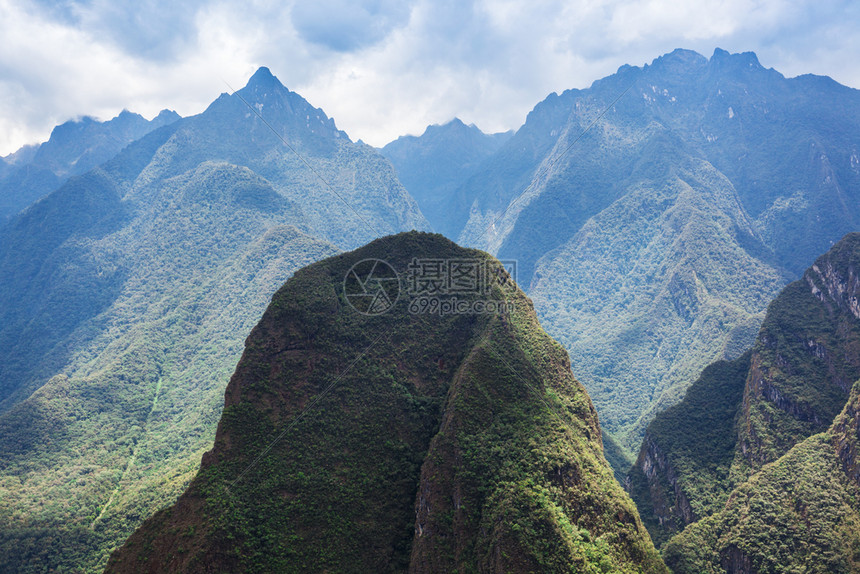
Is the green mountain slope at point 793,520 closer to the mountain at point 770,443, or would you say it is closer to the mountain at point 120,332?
the mountain at point 770,443

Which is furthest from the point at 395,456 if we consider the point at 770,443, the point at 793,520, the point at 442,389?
the point at 770,443

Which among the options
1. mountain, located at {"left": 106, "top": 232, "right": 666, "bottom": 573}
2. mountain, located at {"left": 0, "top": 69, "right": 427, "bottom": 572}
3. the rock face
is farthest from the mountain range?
mountain, located at {"left": 0, "top": 69, "right": 427, "bottom": 572}

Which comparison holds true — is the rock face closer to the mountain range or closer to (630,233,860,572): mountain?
(630,233,860,572): mountain

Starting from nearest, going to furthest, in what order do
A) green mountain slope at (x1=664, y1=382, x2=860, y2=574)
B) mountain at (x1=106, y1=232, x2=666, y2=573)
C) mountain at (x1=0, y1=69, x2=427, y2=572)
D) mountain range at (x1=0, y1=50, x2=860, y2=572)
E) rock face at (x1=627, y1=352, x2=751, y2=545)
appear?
mountain at (x1=106, y1=232, x2=666, y2=573) → mountain range at (x1=0, y1=50, x2=860, y2=572) → green mountain slope at (x1=664, y1=382, x2=860, y2=574) → mountain at (x1=0, y1=69, x2=427, y2=572) → rock face at (x1=627, y1=352, x2=751, y2=545)

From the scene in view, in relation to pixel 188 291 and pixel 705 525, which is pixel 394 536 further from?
pixel 188 291

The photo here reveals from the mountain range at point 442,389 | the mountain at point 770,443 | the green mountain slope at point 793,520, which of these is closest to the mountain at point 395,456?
the mountain range at point 442,389

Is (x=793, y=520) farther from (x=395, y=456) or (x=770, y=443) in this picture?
(x=395, y=456)

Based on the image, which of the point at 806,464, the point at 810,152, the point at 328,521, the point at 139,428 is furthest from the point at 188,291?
the point at 810,152
